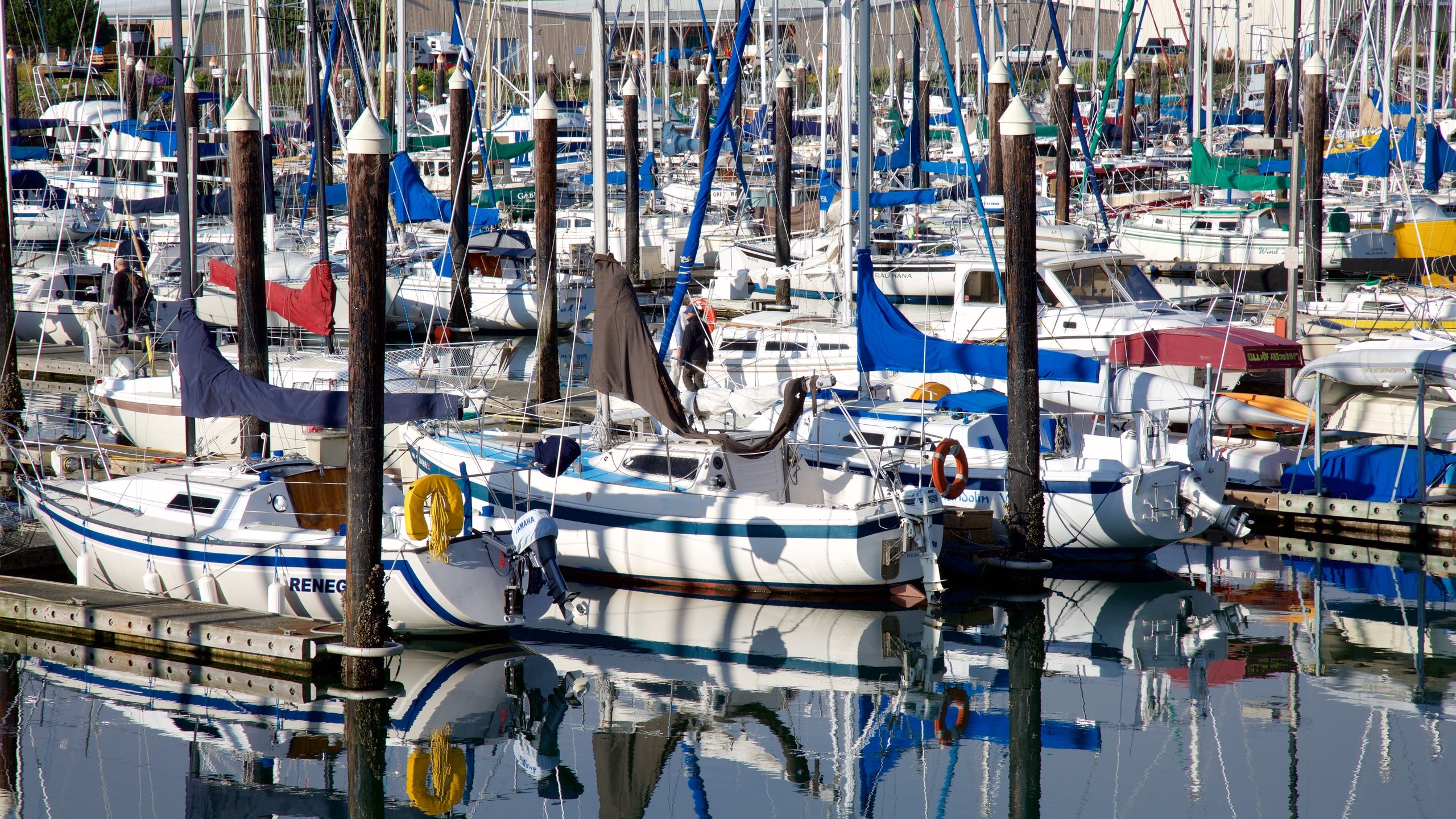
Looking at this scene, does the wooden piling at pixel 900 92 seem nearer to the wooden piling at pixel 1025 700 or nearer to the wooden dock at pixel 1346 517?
the wooden dock at pixel 1346 517

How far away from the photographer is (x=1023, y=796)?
10891 mm

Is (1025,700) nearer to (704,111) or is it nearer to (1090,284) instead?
(1090,284)

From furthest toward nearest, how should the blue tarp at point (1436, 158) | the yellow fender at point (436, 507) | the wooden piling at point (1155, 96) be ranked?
the wooden piling at point (1155, 96) < the blue tarp at point (1436, 158) < the yellow fender at point (436, 507)

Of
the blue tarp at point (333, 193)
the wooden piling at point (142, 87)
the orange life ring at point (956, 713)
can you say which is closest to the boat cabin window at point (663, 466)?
the orange life ring at point (956, 713)

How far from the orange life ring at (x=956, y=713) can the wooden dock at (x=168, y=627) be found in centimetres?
503

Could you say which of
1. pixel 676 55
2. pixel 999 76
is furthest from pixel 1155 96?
pixel 999 76

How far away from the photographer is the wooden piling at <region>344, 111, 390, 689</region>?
11688 mm

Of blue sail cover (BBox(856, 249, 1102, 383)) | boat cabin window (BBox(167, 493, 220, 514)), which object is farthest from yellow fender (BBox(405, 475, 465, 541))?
blue sail cover (BBox(856, 249, 1102, 383))

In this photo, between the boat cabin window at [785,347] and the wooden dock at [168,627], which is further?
the boat cabin window at [785,347]

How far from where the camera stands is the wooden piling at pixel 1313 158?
87.8 ft

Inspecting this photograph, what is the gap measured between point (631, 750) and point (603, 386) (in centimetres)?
462

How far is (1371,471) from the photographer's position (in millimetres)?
18172

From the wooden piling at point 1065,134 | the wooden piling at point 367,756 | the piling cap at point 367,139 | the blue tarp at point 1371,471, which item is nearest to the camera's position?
the wooden piling at point 367,756

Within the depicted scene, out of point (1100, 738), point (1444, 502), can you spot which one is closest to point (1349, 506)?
point (1444, 502)
